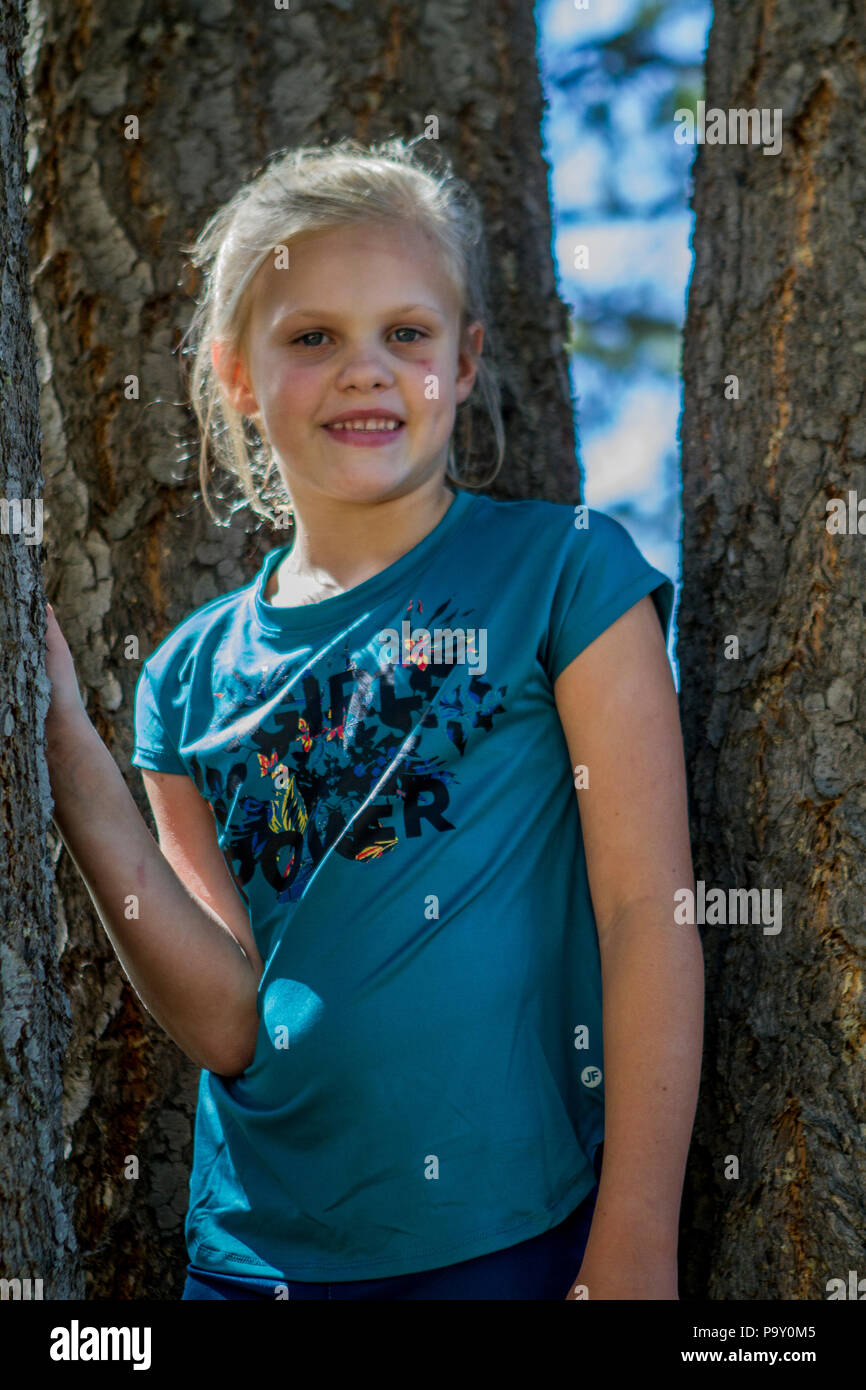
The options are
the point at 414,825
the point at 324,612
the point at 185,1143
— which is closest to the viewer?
the point at 414,825

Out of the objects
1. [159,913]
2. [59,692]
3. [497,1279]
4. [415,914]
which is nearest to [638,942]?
[415,914]

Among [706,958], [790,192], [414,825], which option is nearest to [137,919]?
[414,825]

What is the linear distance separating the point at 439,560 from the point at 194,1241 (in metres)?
1.03

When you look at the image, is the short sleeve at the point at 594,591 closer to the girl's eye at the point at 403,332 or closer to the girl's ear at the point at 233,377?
the girl's eye at the point at 403,332

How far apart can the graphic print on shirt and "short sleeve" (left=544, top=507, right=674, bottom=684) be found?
11cm

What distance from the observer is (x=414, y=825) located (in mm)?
1893

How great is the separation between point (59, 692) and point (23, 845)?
0.28 meters

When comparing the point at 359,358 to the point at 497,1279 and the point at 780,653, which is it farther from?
the point at 497,1279

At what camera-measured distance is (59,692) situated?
1.85 m

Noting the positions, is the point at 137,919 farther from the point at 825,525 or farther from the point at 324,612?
the point at 825,525

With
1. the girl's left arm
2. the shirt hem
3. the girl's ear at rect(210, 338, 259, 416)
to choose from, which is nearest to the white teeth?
the girl's ear at rect(210, 338, 259, 416)

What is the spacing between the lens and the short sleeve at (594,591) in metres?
1.88

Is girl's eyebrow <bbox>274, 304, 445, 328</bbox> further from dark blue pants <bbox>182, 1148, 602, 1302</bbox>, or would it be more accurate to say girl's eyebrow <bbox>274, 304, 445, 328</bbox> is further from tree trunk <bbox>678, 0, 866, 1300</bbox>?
dark blue pants <bbox>182, 1148, 602, 1302</bbox>

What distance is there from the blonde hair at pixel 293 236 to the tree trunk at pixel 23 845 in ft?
1.59
